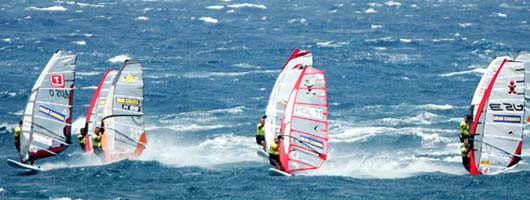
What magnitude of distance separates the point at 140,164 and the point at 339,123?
60.1 ft

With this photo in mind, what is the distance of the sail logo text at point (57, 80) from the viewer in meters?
54.8

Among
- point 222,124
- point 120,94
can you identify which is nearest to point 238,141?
point 222,124

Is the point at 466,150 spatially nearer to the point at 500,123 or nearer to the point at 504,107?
the point at 500,123

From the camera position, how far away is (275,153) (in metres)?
50.9

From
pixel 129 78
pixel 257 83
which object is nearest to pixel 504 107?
pixel 129 78

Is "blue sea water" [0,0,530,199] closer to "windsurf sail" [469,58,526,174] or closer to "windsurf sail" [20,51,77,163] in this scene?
"windsurf sail" [469,58,526,174]

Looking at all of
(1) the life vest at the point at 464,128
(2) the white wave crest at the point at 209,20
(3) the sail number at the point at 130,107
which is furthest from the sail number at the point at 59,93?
(2) the white wave crest at the point at 209,20

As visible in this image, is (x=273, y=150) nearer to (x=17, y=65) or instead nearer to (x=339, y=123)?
(x=339, y=123)

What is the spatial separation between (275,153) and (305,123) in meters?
2.26

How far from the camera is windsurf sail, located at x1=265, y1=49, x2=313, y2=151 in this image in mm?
53125

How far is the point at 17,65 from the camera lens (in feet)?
317

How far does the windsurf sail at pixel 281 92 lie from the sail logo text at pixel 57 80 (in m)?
12.0

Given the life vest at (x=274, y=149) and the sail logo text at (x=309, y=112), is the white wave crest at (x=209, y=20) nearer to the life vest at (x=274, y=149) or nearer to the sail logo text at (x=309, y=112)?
the sail logo text at (x=309, y=112)

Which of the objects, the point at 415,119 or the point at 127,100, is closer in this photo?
the point at 127,100
